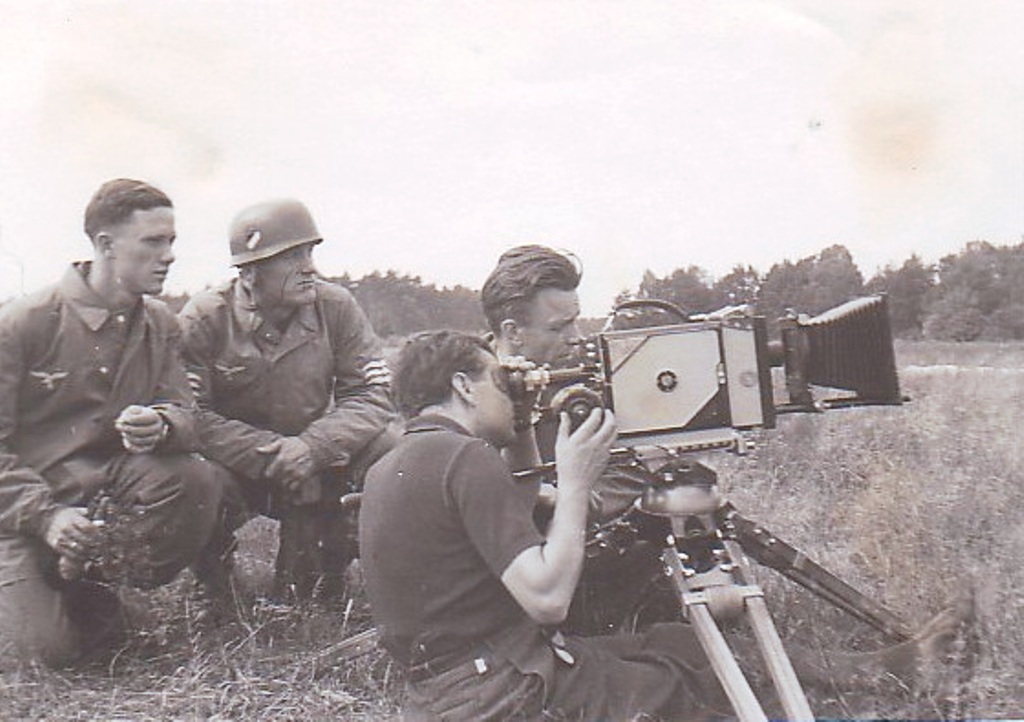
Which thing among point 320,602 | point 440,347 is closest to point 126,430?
point 320,602

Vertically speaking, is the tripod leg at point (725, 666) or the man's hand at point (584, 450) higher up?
the man's hand at point (584, 450)

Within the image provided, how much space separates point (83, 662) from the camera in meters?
2.70

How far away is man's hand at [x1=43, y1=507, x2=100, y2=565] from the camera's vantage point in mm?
2621

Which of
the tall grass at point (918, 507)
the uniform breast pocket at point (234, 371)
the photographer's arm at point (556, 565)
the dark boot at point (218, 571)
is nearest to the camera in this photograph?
the photographer's arm at point (556, 565)

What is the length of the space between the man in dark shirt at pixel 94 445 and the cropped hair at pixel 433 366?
0.90 meters

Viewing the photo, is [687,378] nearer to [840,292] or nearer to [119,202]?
[840,292]

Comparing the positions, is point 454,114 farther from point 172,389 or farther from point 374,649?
point 374,649

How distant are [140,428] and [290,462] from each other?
0.44 m

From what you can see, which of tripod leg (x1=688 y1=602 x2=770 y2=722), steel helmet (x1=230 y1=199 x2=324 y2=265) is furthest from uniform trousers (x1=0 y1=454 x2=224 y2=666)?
tripod leg (x1=688 y1=602 x2=770 y2=722)

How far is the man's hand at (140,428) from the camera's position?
8.99ft

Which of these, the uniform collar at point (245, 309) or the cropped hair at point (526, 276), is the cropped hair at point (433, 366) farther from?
the uniform collar at point (245, 309)

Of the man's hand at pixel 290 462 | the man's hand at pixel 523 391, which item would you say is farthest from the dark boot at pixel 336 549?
the man's hand at pixel 523 391

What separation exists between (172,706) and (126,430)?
67cm

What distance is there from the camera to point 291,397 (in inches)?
124
